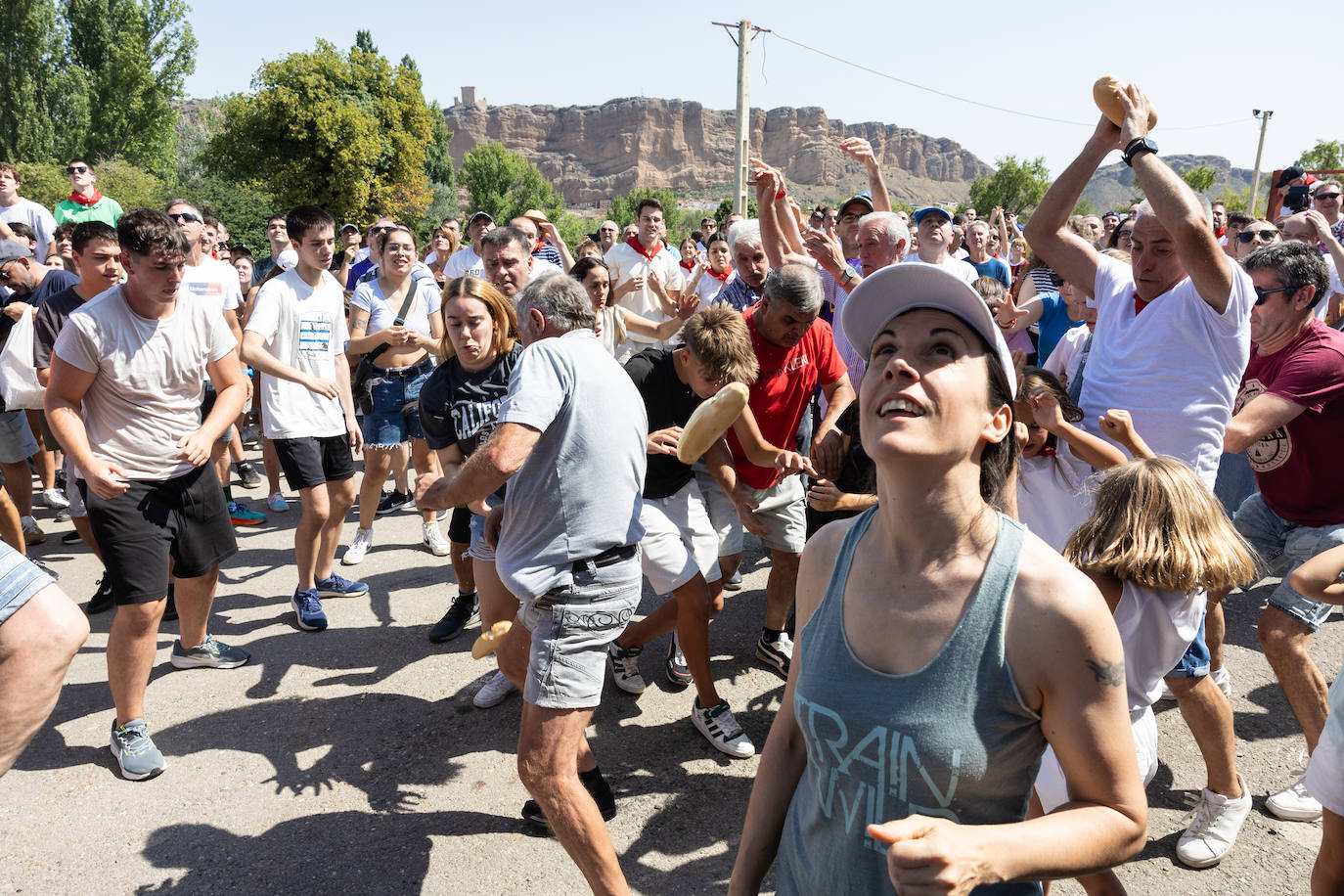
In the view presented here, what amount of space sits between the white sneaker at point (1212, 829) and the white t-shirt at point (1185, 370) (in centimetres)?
114

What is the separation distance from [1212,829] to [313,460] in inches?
188

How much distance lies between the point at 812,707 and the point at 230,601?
16.5 feet

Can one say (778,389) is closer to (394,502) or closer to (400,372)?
(400,372)

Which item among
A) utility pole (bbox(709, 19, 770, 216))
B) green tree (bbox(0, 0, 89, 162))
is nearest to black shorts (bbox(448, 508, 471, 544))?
utility pole (bbox(709, 19, 770, 216))

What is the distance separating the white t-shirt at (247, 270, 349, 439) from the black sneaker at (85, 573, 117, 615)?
145 centimetres

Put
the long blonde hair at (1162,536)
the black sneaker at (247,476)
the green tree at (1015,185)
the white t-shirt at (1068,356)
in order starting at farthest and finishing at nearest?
the green tree at (1015,185) → the black sneaker at (247,476) → the white t-shirt at (1068,356) → the long blonde hair at (1162,536)

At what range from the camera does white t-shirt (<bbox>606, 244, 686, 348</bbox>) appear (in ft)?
25.4

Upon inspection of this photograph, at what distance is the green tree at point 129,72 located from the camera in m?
41.0

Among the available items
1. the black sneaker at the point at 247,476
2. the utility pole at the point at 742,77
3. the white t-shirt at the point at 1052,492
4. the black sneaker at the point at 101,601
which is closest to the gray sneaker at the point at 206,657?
the black sneaker at the point at 101,601

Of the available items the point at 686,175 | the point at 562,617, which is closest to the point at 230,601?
the point at 562,617

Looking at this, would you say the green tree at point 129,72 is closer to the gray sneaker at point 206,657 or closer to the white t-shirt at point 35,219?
the white t-shirt at point 35,219

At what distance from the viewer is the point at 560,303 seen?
292cm

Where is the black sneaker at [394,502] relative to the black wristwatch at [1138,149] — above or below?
below

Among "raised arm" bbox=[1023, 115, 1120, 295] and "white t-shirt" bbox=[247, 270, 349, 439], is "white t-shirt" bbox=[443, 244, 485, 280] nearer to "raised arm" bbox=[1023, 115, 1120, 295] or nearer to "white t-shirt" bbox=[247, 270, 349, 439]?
"white t-shirt" bbox=[247, 270, 349, 439]
